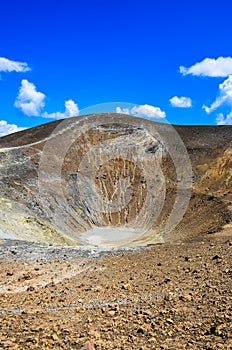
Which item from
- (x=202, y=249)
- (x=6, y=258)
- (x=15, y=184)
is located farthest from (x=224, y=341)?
(x=15, y=184)

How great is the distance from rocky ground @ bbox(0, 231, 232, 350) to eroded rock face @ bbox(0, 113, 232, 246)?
9220mm

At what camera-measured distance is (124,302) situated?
7.70 meters

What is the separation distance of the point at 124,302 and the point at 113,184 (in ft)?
103

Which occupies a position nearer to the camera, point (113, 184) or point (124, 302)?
point (124, 302)

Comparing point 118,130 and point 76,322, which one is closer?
point 76,322

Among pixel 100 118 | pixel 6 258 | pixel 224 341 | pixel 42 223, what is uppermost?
pixel 100 118

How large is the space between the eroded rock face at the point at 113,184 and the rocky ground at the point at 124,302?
922cm

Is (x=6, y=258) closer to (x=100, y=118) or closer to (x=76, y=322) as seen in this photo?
(x=76, y=322)

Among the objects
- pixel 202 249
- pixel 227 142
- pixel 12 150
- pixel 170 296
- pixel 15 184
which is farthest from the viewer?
pixel 227 142

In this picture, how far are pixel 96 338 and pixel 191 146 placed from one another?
148 ft

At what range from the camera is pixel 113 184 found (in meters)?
39.0

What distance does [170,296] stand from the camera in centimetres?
757

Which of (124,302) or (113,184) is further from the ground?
(113,184)

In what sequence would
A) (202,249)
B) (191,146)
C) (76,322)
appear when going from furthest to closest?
(191,146) < (202,249) < (76,322)
